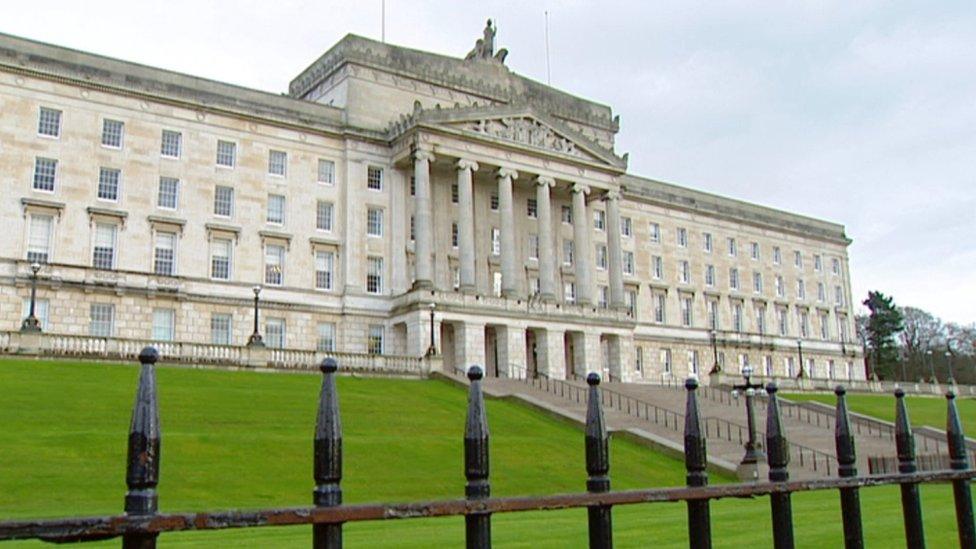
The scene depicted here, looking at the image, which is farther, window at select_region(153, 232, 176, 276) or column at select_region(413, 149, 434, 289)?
column at select_region(413, 149, 434, 289)

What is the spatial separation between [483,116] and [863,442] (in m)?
34.0

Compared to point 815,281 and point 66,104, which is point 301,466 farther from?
point 815,281

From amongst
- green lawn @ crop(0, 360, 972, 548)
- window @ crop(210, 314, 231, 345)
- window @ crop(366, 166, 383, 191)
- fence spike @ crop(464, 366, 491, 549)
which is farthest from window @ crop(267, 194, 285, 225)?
fence spike @ crop(464, 366, 491, 549)

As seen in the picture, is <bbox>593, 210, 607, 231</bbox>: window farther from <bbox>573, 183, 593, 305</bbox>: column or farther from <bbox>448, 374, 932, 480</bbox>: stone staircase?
<bbox>448, 374, 932, 480</bbox>: stone staircase

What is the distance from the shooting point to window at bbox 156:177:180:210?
5406 cm

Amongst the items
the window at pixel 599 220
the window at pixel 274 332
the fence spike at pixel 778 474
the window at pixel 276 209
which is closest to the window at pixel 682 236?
the window at pixel 599 220

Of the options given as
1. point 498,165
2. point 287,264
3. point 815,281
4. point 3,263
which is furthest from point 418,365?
point 815,281

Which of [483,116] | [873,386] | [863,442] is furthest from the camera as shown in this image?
[873,386]

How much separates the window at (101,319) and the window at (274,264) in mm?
9652

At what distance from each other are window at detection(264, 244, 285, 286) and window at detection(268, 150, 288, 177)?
4.90 m

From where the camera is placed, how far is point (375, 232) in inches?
2413

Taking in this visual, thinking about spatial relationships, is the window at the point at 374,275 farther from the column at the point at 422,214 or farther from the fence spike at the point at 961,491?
the fence spike at the point at 961,491

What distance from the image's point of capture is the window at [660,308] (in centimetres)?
7819

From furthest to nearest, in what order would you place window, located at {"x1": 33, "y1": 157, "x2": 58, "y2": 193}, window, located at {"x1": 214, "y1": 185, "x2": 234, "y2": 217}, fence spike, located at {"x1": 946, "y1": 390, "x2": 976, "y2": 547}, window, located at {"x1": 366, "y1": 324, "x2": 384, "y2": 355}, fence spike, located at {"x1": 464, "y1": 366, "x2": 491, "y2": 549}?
1. window, located at {"x1": 366, "y1": 324, "x2": 384, "y2": 355}
2. window, located at {"x1": 214, "y1": 185, "x2": 234, "y2": 217}
3. window, located at {"x1": 33, "y1": 157, "x2": 58, "y2": 193}
4. fence spike, located at {"x1": 946, "y1": 390, "x2": 976, "y2": 547}
5. fence spike, located at {"x1": 464, "y1": 366, "x2": 491, "y2": 549}
